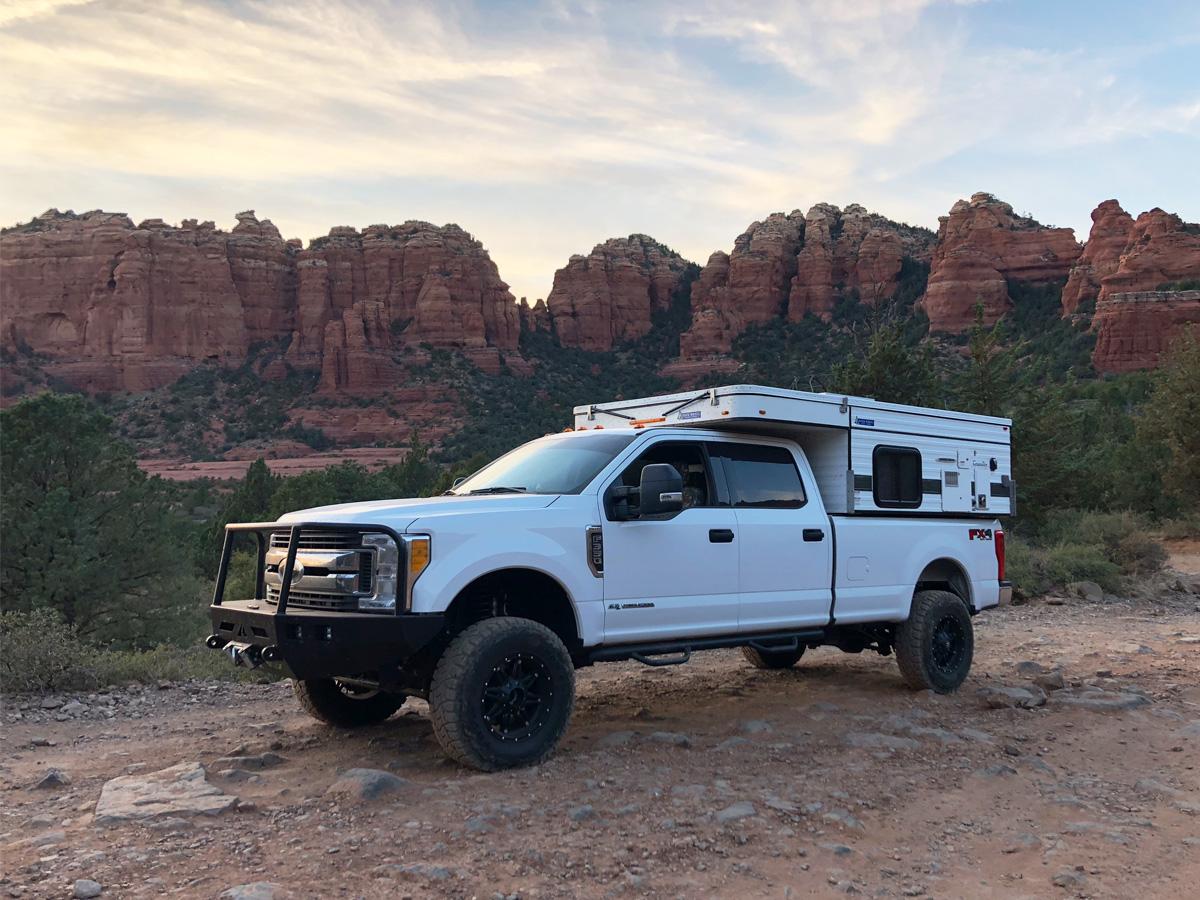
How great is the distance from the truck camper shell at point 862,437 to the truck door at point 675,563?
1.58 ft

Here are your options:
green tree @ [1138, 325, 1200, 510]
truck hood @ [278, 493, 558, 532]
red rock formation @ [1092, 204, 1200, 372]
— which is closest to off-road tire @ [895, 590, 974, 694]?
truck hood @ [278, 493, 558, 532]

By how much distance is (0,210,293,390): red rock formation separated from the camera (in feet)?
317

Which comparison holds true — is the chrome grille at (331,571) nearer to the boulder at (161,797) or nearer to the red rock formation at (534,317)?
the boulder at (161,797)

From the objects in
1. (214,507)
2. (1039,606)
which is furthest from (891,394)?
(214,507)

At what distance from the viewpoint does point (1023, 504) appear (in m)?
21.9

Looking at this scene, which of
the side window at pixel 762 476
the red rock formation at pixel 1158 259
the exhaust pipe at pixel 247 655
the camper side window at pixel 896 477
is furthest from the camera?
the red rock formation at pixel 1158 259

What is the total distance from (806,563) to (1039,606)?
8135mm

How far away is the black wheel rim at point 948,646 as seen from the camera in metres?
8.52

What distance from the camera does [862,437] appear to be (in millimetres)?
8180

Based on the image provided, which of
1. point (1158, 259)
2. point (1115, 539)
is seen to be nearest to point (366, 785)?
point (1115, 539)

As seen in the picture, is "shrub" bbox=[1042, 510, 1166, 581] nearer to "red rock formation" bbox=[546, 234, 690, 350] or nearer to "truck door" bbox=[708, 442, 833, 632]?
"truck door" bbox=[708, 442, 833, 632]

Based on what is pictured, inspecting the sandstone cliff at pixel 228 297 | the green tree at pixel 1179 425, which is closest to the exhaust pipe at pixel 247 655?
the green tree at pixel 1179 425

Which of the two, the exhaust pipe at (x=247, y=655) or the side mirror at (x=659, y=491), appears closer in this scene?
the exhaust pipe at (x=247, y=655)

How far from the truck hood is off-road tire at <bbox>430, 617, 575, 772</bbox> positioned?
0.69m
